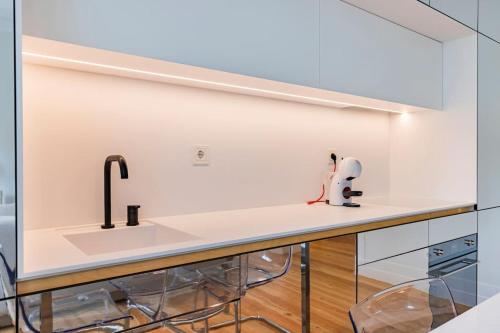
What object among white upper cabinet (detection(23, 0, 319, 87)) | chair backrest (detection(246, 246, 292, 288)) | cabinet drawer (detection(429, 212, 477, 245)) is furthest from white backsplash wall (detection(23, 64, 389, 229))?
cabinet drawer (detection(429, 212, 477, 245))

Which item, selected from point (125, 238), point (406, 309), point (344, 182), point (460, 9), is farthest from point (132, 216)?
point (460, 9)

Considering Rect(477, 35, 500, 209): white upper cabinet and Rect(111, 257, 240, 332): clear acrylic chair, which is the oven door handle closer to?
Rect(477, 35, 500, 209): white upper cabinet

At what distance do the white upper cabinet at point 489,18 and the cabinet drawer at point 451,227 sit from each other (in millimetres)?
1261

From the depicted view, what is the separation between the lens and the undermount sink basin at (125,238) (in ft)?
4.56

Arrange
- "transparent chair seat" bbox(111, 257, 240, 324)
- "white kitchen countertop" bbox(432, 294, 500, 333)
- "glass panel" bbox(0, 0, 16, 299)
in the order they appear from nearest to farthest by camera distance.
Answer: "white kitchen countertop" bbox(432, 294, 500, 333) < "glass panel" bbox(0, 0, 16, 299) < "transparent chair seat" bbox(111, 257, 240, 324)

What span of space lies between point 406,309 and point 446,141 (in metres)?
1.74

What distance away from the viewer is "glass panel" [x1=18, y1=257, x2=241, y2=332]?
0.94m

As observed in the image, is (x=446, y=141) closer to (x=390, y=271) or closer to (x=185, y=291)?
(x=390, y=271)

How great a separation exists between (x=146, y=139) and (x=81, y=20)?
63 cm

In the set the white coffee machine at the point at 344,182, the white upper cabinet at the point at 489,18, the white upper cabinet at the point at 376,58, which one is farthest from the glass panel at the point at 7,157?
the white upper cabinet at the point at 489,18

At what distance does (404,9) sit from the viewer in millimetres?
1977

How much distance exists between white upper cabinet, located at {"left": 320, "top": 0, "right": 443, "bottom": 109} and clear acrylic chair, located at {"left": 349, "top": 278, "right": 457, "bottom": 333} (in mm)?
1006

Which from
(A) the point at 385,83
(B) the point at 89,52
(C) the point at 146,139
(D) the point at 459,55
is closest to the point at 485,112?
(D) the point at 459,55

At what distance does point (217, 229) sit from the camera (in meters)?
1.44
